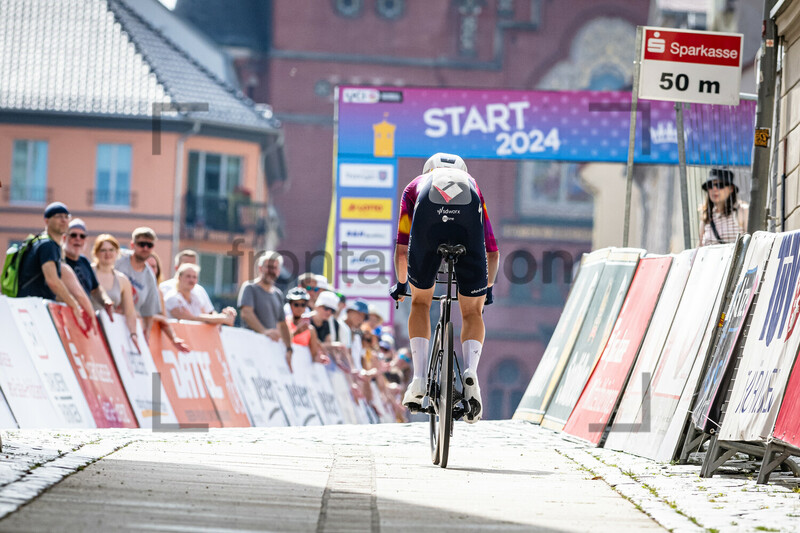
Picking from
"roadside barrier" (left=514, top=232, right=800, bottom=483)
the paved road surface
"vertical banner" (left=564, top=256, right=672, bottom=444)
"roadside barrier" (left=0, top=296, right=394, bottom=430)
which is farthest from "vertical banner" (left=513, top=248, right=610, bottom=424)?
the paved road surface

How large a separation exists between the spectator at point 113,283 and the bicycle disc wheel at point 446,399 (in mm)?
5303

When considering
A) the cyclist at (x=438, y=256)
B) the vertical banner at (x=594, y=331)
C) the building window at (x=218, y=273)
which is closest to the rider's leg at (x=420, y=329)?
the cyclist at (x=438, y=256)

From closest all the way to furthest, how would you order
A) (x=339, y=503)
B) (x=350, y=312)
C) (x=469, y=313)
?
(x=339, y=503), (x=469, y=313), (x=350, y=312)

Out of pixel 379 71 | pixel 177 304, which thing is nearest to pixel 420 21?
pixel 379 71

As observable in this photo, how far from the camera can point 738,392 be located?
8211 millimetres

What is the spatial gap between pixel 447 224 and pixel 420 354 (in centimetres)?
88

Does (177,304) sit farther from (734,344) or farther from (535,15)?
(535,15)

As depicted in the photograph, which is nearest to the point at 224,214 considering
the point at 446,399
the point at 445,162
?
the point at 445,162

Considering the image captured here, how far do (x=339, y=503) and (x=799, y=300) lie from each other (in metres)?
2.79

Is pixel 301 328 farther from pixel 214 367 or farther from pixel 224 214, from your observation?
pixel 224 214

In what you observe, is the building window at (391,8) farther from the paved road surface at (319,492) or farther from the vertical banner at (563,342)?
the paved road surface at (319,492)

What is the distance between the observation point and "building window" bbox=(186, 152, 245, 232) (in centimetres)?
5247

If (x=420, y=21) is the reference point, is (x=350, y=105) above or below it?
below

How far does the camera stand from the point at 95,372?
1195 centimetres
